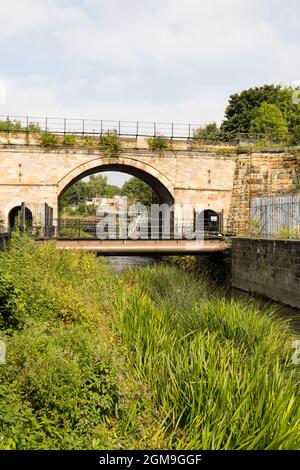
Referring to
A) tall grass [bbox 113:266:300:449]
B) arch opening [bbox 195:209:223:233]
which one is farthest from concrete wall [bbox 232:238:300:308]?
tall grass [bbox 113:266:300:449]

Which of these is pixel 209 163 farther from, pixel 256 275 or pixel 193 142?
pixel 256 275

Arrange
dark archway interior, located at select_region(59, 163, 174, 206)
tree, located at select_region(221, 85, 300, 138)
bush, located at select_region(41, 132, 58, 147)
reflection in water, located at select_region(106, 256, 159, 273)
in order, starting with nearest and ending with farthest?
reflection in water, located at select_region(106, 256, 159, 273), bush, located at select_region(41, 132, 58, 147), dark archway interior, located at select_region(59, 163, 174, 206), tree, located at select_region(221, 85, 300, 138)

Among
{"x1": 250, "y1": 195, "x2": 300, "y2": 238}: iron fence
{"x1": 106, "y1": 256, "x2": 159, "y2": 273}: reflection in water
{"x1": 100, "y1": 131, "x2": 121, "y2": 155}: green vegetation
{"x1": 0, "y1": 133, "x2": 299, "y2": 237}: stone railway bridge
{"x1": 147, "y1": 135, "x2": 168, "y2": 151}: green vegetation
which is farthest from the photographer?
{"x1": 147, "y1": 135, "x2": 168, "y2": 151}: green vegetation

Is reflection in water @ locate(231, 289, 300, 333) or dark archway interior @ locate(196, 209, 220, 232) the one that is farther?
dark archway interior @ locate(196, 209, 220, 232)

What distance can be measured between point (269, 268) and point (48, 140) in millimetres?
17489

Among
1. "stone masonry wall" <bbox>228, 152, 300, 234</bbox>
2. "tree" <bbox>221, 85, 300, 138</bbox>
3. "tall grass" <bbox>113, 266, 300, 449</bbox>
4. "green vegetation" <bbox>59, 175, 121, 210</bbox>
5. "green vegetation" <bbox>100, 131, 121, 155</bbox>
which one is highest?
"tree" <bbox>221, 85, 300, 138</bbox>

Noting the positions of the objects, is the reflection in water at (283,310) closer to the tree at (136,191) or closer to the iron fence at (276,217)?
the iron fence at (276,217)

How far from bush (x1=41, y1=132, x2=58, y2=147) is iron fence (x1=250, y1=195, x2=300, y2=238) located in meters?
13.7

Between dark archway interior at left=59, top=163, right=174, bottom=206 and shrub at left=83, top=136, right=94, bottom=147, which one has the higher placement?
shrub at left=83, top=136, right=94, bottom=147

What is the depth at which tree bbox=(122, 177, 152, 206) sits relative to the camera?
6270cm

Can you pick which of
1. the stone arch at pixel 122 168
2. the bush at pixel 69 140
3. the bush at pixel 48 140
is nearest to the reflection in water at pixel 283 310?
the stone arch at pixel 122 168

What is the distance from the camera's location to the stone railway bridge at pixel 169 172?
102 feet

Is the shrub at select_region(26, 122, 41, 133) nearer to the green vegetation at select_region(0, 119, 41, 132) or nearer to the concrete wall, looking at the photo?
the green vegetation at select_region(0, 119, 41, 132)

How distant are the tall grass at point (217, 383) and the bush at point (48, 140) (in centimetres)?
2399
